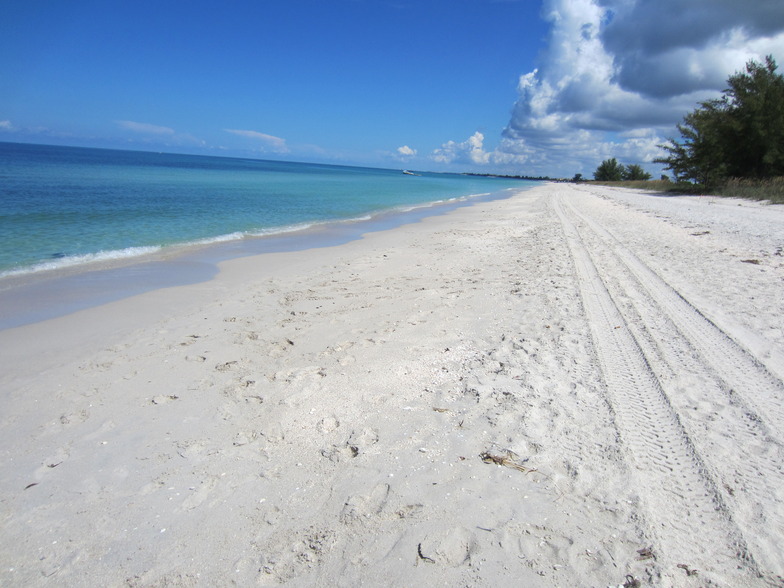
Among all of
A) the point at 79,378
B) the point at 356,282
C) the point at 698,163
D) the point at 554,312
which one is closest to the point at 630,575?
the point at 554,312

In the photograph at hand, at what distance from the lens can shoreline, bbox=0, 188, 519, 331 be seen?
7.19m

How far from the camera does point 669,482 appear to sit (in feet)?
9.38

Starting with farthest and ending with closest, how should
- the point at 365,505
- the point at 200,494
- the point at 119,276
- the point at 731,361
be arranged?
the point at 119,276 → the point at 731,361 → the point at 200,494 → the point at 365,505

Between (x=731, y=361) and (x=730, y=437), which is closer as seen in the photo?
(x=730, y=437)

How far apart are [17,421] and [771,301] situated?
A: 30.1 ft

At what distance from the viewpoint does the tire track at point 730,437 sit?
2.50m

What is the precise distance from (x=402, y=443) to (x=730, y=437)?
245 cm

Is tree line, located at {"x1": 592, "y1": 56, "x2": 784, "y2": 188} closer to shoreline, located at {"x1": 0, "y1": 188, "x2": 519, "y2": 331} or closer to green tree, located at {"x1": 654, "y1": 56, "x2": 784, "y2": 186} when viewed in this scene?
green tree, located at {"x1": 654, "y1": 56, "x2": 784, "y2": 186}

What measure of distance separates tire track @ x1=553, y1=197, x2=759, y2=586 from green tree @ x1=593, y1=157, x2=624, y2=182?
101333 mm

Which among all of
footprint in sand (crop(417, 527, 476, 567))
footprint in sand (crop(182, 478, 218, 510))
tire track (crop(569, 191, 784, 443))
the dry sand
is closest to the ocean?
the dry sand

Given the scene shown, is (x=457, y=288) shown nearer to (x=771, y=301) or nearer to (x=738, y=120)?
(x=771, y=301)

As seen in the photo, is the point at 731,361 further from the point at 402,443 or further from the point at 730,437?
the point at 402,443

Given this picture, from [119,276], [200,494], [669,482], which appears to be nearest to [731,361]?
[669,482]

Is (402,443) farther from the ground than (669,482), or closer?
closer
